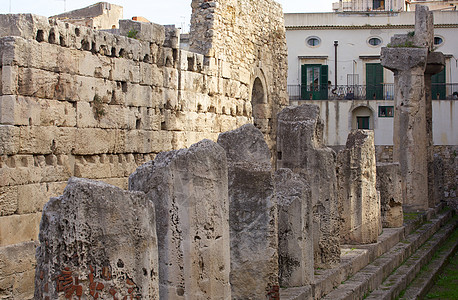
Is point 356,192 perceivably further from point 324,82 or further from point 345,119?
point 324,82

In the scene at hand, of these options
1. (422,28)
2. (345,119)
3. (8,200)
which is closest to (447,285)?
(8,200)

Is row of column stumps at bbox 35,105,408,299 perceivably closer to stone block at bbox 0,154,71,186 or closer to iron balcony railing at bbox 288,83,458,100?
stone block at bbox 0,154,71,186

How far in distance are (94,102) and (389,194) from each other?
5605 millimetres

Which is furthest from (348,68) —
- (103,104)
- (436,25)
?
(103,104)

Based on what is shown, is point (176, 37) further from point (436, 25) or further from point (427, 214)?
point (436, 25)

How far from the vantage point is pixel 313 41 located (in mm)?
33719

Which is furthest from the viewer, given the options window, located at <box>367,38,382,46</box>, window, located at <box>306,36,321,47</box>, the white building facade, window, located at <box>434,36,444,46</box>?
window, located at <box>306,36,321,47</box>

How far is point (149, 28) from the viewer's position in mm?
12828

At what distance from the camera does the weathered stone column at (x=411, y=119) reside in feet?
57.7

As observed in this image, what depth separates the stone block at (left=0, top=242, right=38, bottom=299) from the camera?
9211 millimetres

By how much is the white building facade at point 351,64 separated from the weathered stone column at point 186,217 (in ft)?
88.3

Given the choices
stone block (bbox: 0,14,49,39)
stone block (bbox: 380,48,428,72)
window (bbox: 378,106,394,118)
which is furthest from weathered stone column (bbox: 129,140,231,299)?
window (bbox: 378,106,394,118)

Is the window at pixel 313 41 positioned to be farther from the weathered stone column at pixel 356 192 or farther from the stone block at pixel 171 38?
the weathered stone column at pixel 356 192

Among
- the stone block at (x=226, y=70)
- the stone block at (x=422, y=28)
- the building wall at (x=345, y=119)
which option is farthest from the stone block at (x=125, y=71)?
the building wall at (x=345, y=119)
